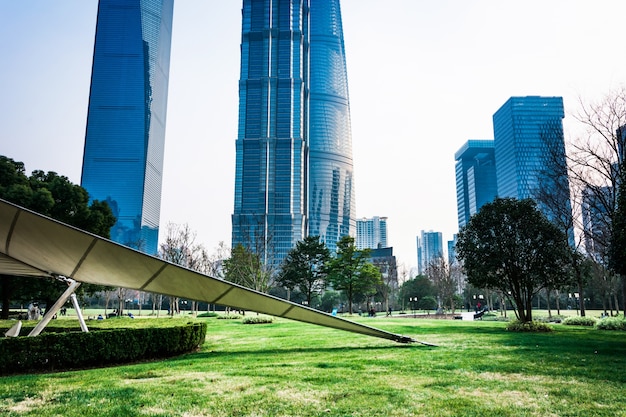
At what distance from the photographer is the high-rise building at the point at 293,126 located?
5089 inches

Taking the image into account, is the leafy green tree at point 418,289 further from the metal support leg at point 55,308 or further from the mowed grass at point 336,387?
the metal support leg at point 55,308

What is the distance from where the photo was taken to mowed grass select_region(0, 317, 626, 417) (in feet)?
14.9

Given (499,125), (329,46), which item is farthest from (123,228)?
(499,125)

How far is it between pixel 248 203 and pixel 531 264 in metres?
113

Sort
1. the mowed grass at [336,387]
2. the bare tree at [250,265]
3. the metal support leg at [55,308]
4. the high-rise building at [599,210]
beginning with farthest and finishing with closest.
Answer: the bare tree at [250,265] → the high-rise building at [599,210] → the metal support leg at [55,308] → the mowed grass at [336,387]

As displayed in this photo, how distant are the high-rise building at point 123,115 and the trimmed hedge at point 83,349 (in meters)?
145

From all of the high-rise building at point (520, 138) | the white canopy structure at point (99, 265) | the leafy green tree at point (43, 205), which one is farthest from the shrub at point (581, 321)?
the high-rise building at point (520, 138)

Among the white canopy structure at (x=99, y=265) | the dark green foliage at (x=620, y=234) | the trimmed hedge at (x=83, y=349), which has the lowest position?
the trimmed hedge at (x=83, y=349)

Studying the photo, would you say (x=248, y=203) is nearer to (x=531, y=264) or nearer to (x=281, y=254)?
(x=281, y=254)

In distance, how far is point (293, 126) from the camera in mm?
136375

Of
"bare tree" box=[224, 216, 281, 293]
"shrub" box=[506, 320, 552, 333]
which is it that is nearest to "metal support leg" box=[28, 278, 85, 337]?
"shrub" box=[506, 320, 552, 333]

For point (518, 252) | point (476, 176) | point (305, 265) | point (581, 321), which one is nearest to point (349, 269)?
point (305, 265)

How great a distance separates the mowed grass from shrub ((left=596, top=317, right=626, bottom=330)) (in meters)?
10.9

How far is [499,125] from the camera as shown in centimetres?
14875
